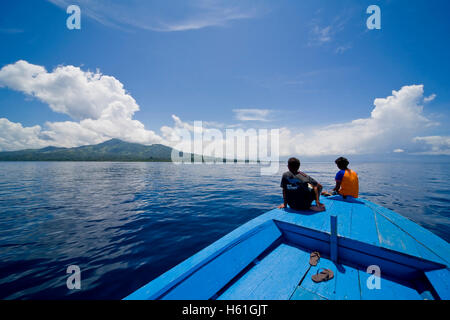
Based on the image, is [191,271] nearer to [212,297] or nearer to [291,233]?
[212,297]

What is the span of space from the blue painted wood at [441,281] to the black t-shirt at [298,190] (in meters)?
2.54

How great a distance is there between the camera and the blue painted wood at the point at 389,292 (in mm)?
2537

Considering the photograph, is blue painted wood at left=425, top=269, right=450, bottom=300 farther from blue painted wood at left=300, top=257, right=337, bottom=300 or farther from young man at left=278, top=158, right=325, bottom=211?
young man at left=278, top=158, right=325, bottom=211

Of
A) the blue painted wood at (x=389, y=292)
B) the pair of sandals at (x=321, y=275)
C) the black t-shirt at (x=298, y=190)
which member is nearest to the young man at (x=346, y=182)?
the black t-shirt at (x=298, y=190)

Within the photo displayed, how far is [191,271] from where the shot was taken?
2.43m

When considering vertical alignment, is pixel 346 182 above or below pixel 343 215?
above

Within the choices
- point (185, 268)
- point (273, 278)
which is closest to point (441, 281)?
point (273, 278)

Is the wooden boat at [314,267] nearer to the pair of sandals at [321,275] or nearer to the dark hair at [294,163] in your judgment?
the pair of sandals at [321,275]

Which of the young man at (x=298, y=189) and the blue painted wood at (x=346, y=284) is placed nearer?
the blue painted wood at (x=346, y=284)

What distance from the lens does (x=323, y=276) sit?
2932 millimetres

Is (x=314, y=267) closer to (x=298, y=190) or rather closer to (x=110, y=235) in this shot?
(x=298, y=190)

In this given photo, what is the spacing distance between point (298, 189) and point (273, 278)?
2719 millimetres
